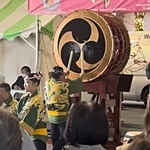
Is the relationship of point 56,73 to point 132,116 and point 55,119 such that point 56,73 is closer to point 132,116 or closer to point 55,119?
point 55,119

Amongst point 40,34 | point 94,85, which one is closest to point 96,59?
Result: point 94,85

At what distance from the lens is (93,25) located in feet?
17.5

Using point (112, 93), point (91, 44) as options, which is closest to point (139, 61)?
point (112, 93)

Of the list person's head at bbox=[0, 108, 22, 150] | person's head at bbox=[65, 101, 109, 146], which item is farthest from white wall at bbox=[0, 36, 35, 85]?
person's head at bbox=[0, 108, 22, 150]

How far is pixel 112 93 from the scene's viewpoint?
5.69 meters

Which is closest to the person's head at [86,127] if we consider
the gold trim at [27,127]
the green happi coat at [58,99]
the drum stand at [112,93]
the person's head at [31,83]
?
the gold trim at [27,127]

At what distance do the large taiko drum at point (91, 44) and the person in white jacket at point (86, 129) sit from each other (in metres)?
2.81

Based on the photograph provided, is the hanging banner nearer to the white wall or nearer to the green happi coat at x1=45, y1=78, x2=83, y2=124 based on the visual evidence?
the white wall

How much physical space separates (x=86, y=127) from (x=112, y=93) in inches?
131

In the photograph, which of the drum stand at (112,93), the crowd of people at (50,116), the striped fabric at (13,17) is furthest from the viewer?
the striped fabric at (13,17)

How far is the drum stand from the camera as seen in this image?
553cm

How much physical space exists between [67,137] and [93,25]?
3012 mm

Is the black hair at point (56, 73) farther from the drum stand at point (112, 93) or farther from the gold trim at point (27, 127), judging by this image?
the gold trim at point (27, 127)

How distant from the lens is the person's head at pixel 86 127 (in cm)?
240
